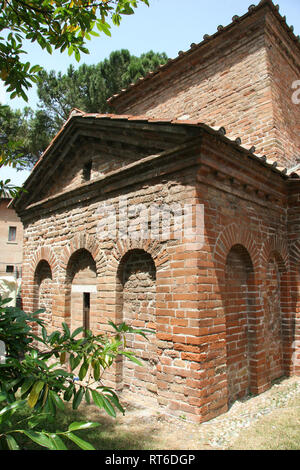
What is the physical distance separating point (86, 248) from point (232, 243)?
9.15ft

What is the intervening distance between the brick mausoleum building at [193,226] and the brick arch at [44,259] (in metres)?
0.05

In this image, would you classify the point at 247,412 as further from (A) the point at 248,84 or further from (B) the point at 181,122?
(A) the point at 248,84

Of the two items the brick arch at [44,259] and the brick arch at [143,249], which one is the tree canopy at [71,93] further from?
the brick arch at [143,249]

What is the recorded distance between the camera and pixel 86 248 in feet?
19.9

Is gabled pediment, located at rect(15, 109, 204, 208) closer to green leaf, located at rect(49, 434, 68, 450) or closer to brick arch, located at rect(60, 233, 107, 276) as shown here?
brick arch, located at rect(60, 233, 107, 276)

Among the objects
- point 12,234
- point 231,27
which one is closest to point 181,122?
point 231,27

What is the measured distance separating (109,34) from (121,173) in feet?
7.84

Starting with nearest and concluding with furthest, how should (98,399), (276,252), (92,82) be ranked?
1. (98,399)
2. (276,252)
3. (92,82)

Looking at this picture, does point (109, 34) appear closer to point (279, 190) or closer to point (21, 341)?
point (21, 341)

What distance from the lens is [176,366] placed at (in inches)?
164

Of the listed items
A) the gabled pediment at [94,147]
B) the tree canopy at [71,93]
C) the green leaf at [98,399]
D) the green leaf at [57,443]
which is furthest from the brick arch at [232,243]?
the tree canopy at [71,93]

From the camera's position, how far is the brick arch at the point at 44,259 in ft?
22.9

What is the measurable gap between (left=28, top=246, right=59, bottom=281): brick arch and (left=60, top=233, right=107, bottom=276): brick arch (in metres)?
0.33

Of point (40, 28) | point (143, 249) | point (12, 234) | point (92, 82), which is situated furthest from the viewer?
point (12, 234)
